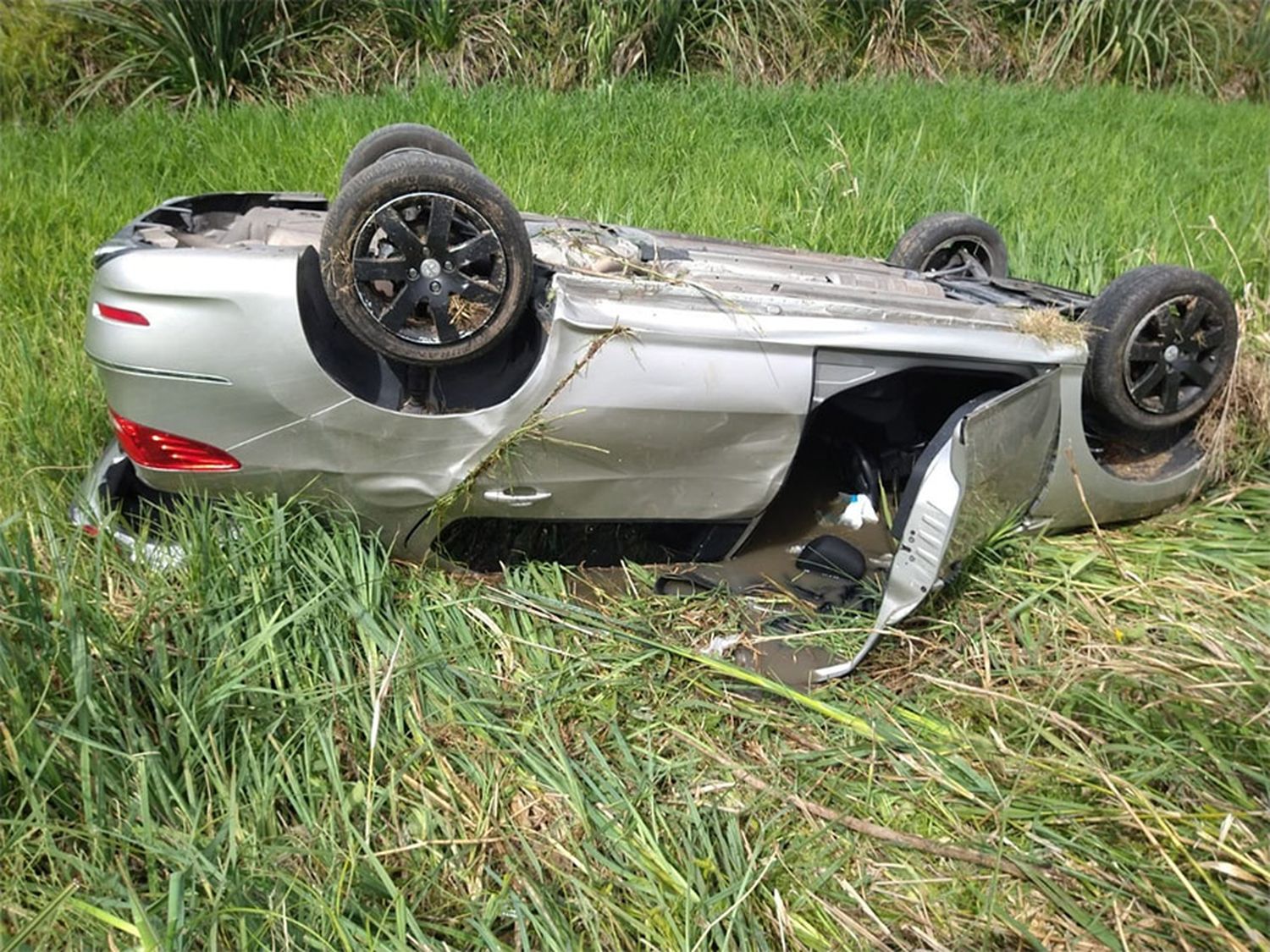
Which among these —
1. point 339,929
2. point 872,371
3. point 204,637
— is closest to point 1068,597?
point 872,371

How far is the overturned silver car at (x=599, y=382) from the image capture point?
2449 mm

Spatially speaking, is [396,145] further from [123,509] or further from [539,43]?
[539,43]

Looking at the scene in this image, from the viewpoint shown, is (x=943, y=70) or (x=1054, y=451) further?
(x=943, y=70)

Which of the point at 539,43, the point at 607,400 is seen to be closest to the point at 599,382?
the point at 607,400

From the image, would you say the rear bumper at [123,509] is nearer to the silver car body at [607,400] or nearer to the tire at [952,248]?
the silver car body at [607,400]

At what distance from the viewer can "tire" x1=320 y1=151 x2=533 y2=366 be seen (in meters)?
2.44

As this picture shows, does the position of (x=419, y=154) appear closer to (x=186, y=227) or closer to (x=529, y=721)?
Result: (x=186, y=227)

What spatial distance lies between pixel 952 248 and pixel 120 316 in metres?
3.06

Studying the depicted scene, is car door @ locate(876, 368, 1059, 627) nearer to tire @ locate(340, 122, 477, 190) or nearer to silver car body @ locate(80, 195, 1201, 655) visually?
silver car body @ locate(80, 195, 1201, 655)

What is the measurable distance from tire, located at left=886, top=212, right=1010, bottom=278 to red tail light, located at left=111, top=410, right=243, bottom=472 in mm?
2641

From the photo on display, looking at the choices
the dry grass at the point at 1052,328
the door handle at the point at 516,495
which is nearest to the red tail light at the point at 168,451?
the door handle at the point at 516,495

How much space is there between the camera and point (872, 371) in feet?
9.11

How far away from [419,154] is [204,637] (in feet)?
4.37

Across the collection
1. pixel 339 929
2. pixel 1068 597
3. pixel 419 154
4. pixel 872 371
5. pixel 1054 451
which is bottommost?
pixel 339 929
